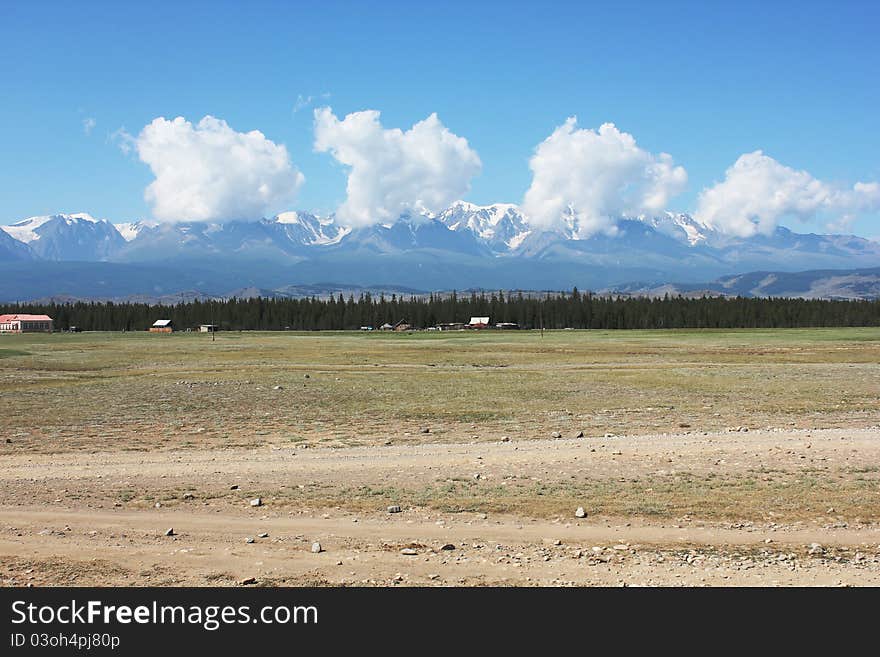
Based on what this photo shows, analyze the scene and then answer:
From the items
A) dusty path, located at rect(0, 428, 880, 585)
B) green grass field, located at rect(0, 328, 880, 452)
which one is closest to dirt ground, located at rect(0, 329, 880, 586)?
dusty path, located at rect(0, 428, 880, 585)

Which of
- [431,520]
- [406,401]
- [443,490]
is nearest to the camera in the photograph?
[431,520]

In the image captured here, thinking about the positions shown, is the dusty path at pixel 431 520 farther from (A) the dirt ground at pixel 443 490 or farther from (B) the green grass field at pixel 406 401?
(B) the green grass field at pixel 406 401

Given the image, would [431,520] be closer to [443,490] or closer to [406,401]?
[443,490]

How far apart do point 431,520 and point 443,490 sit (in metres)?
2.57

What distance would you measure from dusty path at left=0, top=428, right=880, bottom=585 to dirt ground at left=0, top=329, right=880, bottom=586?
62mm

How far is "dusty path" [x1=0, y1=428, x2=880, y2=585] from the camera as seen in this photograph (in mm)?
11477

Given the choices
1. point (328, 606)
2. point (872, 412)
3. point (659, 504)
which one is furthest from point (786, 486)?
point (872, 412)

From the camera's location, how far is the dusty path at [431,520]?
11.5 metres

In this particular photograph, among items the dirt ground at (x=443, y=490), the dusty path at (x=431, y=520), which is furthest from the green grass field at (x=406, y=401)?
the dusty path at (x=431, y=520)

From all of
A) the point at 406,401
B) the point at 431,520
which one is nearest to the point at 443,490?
the point at 431,520

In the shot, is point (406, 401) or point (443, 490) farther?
point (406, 401)

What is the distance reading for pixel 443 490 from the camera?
675 inches

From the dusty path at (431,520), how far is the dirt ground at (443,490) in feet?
0.20

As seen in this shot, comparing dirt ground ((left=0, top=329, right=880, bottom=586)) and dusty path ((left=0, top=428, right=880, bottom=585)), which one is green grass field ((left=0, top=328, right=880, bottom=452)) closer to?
dirt ground ((left=0, top=329, right=880, bottom=586))
